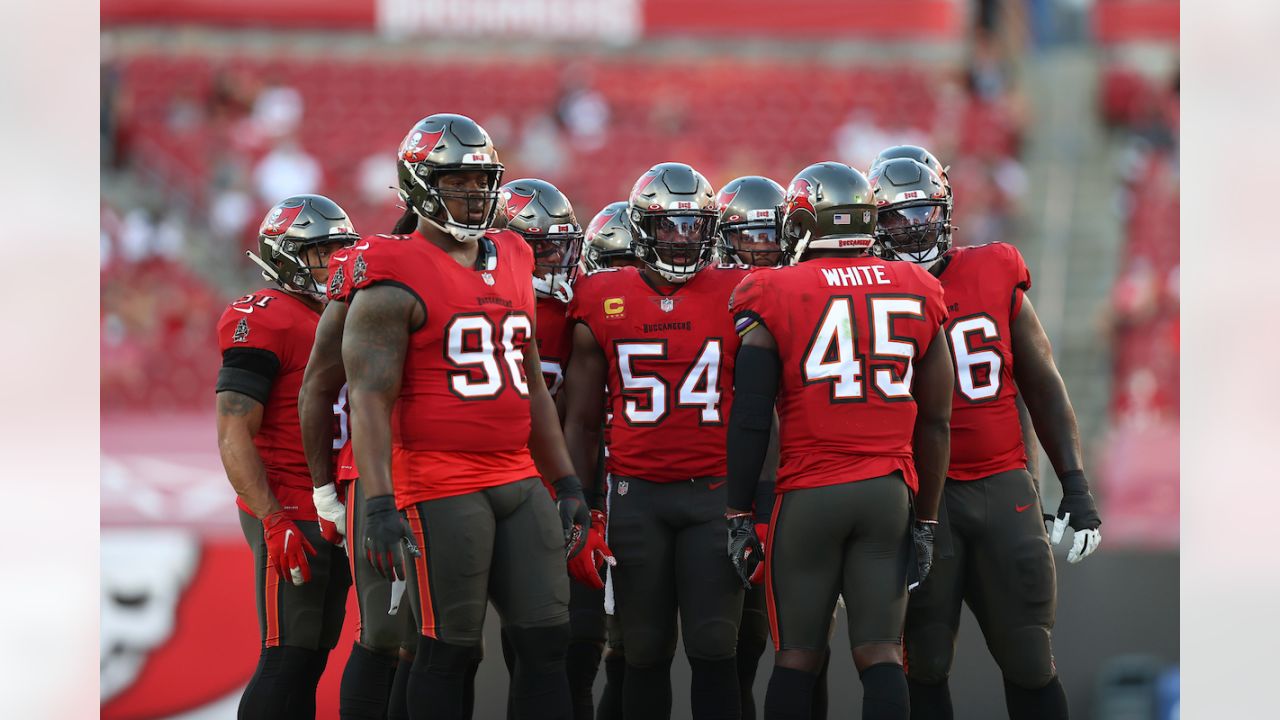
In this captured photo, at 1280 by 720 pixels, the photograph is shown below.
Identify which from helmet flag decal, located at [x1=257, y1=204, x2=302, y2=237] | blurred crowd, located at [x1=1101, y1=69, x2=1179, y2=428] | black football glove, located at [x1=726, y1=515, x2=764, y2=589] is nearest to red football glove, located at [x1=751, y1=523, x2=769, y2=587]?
black football glove, located at [x1=726, y1=515, x2=764, y2=589]

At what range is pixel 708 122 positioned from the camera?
656 inches

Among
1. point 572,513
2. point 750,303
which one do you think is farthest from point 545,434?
point 750,303

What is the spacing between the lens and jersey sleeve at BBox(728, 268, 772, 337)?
4.29 metres

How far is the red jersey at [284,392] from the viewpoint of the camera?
488 centimetres

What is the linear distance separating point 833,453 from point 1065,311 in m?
10.7

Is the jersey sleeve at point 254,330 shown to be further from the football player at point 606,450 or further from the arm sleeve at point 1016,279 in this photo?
the arm sleeve at point 1016,279

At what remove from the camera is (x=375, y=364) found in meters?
4.07

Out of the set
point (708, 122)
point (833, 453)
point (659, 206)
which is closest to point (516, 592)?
point (833, 453)

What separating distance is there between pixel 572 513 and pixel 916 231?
60.0 inches

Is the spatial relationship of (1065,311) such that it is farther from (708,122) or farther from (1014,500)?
(1014,500)

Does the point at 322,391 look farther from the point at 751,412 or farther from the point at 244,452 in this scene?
the point at 751,412

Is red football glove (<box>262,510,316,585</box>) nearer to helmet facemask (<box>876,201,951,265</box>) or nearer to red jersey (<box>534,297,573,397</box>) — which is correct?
red jersey (<box>534,297,573,397</box>)

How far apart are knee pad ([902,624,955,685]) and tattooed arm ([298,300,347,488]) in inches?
80.0

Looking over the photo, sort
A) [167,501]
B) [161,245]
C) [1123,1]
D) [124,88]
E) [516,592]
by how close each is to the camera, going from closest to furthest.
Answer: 1. [516,592]
2. [167,501]
3. [161,245]
4. [124,88]
5. [1123,1]
